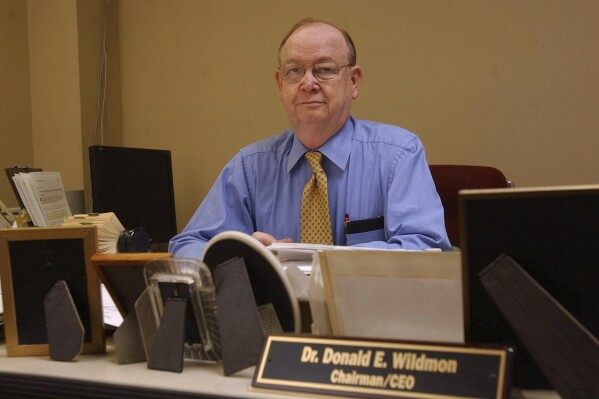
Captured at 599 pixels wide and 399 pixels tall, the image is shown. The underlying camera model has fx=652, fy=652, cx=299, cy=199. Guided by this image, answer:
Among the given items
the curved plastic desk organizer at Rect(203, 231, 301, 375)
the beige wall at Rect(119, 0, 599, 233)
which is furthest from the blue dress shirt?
the beige wall at Rect(119, 0, 599, 233)

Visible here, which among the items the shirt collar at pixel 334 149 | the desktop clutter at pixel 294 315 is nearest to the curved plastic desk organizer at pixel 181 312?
the desktop clutter at pixel 294 315

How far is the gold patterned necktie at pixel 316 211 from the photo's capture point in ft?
5.78

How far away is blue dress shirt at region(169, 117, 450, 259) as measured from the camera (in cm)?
173

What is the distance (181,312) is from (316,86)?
110 cm

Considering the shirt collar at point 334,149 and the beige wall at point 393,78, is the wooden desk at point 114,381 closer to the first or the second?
the shirt collar at point 334,149

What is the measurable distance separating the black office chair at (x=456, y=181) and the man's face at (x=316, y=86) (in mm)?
576

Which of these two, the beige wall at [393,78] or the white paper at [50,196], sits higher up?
the beige wall at [393,78]

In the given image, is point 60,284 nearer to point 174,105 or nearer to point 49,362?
point 49,362

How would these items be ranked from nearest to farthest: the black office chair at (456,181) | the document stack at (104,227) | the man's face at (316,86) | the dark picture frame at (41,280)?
the dark picture frame at (41,280)
the document stack at (104,227)
the man's face at (316,86)
the black office chair at (456,181)

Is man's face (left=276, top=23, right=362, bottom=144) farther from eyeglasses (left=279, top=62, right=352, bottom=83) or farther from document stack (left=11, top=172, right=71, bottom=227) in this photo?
document stack (left=11, top=172, right=71, bottom=227)

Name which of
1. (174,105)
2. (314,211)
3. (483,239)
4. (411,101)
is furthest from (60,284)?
(174,105)

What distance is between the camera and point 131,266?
35.6 inches

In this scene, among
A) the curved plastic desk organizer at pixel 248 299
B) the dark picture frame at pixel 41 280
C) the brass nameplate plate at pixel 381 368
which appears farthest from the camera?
the dark picture frame at pixel 41 280

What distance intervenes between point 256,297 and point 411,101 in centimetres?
235
